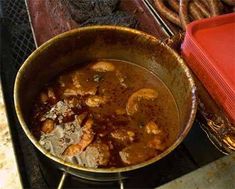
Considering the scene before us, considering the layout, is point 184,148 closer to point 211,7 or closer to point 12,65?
point 211,7

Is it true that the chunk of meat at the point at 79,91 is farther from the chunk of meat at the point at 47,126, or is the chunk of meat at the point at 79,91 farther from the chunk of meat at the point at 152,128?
the chunk of meat at the point at 152,128

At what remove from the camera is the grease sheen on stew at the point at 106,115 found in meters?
2.00

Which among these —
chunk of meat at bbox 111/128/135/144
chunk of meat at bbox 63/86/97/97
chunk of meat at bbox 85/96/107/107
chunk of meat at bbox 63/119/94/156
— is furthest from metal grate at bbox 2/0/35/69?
chunk of meat at bbox 111/128/135/144

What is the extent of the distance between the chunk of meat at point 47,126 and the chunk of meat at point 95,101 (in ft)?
1.00

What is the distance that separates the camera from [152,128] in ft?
7.07

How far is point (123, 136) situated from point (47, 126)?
1.68ft

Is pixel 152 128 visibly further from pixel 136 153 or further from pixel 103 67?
pixel 103 67

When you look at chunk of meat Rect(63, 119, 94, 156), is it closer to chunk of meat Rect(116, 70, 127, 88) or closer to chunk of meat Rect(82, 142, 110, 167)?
chunk of meat Rect(82, 142, 110, 167)

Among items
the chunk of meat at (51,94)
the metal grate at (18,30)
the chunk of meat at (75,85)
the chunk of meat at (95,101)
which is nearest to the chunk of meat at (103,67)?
the chunk of meat at (75,85)

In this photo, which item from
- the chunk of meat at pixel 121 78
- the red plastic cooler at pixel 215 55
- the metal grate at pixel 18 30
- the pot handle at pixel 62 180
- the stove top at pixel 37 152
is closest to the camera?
the pot handle at pixel 62 180

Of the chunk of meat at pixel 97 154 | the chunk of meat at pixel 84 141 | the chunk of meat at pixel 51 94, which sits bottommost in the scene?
the chunk of meat at pixel 97 154

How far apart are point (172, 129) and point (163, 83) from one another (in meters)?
0.43

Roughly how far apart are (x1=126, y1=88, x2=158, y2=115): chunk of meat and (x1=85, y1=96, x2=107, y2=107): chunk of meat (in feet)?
0.61

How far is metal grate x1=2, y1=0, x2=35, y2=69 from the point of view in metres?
3.08
